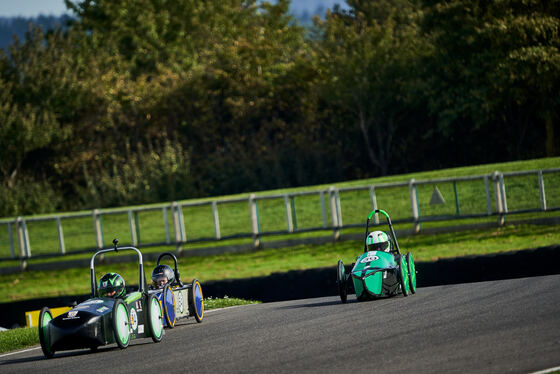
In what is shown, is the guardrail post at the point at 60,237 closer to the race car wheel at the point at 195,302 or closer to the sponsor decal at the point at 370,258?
the race car wheel at the point at 195,302

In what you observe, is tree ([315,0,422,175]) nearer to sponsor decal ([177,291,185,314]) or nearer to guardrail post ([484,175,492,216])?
guardrail post ([484,175,492,216])

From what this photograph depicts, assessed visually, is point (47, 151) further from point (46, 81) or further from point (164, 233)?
point (164, 233)

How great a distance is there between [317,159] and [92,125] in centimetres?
1157

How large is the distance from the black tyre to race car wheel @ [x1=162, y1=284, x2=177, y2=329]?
0.75 m

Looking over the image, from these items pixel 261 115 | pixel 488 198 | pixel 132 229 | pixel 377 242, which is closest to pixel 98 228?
pixel 132 229

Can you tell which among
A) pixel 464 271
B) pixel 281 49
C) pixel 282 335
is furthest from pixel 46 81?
pixel 282 335

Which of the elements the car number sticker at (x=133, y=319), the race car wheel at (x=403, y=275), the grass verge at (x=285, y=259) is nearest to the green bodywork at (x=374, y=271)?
the race car wheel at (x=403, y=275)

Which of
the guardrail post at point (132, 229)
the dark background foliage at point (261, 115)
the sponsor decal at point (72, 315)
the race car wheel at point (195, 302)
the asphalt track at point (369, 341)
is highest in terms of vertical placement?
the dark background foliage at point (261, 115)

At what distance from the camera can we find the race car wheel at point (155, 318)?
39.5ft

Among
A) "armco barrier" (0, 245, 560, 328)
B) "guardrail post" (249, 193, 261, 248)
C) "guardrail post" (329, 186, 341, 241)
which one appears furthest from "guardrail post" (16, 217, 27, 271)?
"guardrail post" (329, 186, 341, 241)

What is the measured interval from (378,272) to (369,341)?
3707 millimetres

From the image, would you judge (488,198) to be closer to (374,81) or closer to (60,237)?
(60,237)

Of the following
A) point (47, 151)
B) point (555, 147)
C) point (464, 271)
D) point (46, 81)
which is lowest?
point (464, 271)

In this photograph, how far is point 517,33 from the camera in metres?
35.5
